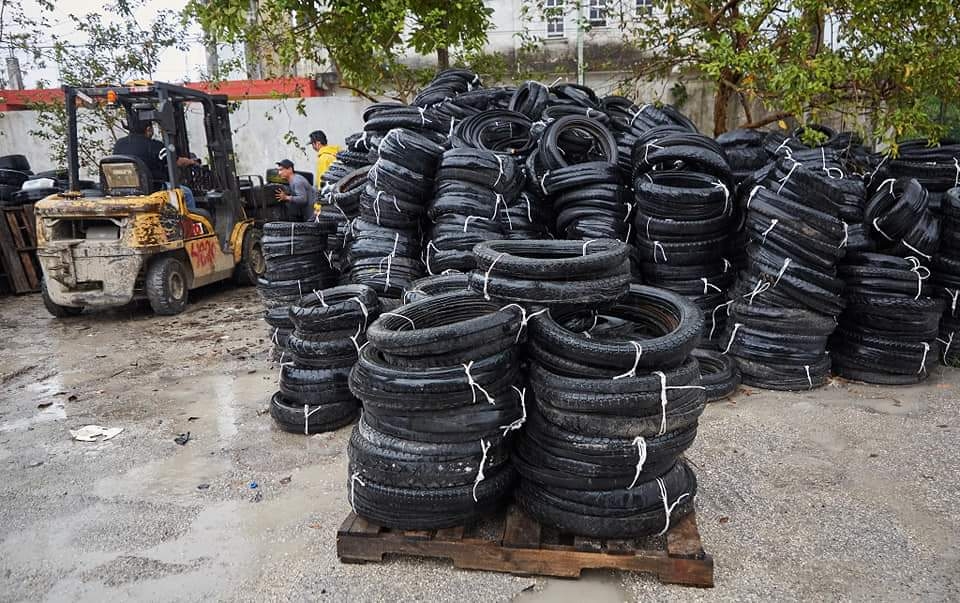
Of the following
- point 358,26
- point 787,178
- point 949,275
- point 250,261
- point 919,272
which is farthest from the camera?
point 250,261

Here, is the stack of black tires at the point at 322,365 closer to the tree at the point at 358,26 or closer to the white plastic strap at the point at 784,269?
the white plastic strap at the point at 784,269

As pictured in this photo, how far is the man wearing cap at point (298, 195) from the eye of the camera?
9.52 metres

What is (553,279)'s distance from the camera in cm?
301

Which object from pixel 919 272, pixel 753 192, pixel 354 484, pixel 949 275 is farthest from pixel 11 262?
pixel 949 275

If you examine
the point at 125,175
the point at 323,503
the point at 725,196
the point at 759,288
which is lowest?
the point at 323,503

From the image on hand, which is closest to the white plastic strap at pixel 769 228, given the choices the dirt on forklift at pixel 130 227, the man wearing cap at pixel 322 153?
the man wearing cap at pixel 322 153

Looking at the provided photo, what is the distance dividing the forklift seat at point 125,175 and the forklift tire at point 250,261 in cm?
176

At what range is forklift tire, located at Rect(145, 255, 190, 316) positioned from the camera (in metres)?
7.71

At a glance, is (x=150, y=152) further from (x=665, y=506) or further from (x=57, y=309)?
(x=665, y=506)

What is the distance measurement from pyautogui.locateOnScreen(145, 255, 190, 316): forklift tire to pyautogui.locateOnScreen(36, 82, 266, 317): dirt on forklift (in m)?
0.01

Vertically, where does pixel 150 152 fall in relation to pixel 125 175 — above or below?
above

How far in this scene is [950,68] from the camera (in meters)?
5.64

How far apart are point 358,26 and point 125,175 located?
3464mm

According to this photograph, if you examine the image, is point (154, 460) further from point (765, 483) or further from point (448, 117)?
point (448, 117)
